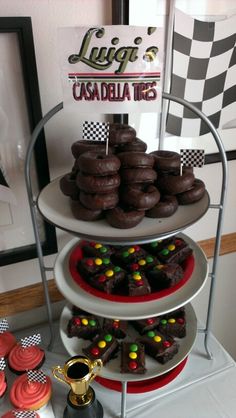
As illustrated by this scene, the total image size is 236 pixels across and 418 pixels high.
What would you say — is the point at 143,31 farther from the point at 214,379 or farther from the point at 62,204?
the point at 214,379

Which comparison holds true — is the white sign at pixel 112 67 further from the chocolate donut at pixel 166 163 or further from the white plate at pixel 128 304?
the white plate at pixel 128 304

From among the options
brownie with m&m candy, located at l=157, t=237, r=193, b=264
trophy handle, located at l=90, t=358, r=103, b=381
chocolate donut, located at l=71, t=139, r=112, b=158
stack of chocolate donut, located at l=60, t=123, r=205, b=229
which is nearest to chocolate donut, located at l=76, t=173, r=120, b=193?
stack of chocolate donut, located at l=60, t=123, r=205, b=229

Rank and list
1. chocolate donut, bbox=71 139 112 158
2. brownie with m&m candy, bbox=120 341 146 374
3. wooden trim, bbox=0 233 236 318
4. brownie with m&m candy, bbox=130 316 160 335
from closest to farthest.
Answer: chocolate donut, bbox=71 139 112 158, brownie with m&m candy, bbox=120 341 146 374, brownie with m&m candy, bbox=130 316 160 335, wooden trim, bbox=0 233 236 318

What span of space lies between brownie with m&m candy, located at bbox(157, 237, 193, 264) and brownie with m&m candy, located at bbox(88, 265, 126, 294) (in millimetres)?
124

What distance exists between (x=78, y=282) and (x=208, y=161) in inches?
24.8

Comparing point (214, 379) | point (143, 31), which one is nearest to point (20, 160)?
point (143, 31)

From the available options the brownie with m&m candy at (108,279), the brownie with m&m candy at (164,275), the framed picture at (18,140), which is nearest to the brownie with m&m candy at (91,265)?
the brownie with m&m candy at (108,279)

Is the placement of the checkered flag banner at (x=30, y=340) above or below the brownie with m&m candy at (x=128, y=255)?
below

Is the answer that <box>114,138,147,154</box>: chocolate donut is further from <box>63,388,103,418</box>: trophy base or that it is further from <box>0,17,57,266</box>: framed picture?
<box>63,388,103,418</box>: trophy base

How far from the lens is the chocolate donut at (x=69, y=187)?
820 mm

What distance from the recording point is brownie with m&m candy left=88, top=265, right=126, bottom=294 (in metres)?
0.86

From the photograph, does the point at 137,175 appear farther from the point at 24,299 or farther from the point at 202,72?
the point at 24,299

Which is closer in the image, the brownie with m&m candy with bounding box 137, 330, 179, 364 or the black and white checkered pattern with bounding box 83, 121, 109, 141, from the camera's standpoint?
the black and white checkered pattern with bounding box 83, 121, 109, 141

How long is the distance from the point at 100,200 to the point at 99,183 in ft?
0.11
